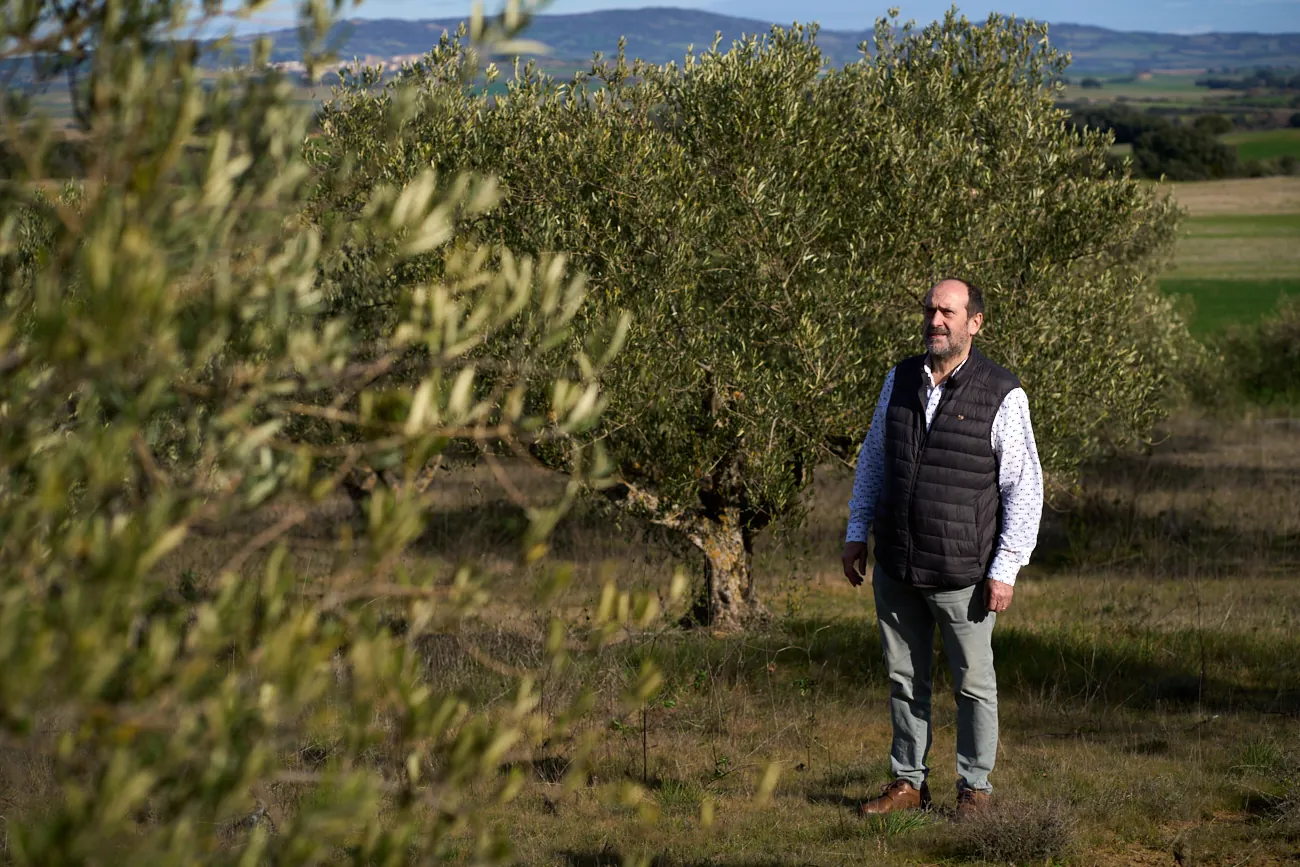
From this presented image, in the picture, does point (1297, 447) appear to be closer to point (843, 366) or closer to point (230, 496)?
point (843, 366)

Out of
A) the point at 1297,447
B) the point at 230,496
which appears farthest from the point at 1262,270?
the point at 230,496

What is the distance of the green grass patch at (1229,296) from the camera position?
53875 mm

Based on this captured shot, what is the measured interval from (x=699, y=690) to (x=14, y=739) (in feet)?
26.4

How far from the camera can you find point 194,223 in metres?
2.39

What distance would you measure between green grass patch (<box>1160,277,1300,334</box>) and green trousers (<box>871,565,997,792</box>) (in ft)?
155

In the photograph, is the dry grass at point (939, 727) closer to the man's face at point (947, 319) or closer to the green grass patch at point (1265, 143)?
the man's face at point (947, 319)

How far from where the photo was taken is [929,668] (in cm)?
710

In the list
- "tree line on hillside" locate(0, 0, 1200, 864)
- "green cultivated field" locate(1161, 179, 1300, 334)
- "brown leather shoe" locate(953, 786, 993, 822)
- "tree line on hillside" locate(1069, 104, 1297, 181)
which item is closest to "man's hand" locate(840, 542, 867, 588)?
"brown leather shoe" locate(953, 786, 993, 822)

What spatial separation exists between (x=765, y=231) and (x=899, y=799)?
15.8 feet

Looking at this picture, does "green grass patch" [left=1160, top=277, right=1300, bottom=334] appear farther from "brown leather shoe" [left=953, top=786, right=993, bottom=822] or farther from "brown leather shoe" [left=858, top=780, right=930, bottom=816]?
"brown leather shoe" [left=953, top=786, right=993, bottom=822]

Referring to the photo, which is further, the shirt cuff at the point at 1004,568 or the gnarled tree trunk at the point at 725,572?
the gnarled tree trunk at the point at 725,572

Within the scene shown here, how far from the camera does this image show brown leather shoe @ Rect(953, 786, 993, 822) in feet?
22.5

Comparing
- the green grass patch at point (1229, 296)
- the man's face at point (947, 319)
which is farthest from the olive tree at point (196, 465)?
the green grass patch at point (1229, 296)

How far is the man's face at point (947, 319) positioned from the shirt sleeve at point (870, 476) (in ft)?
1.49
